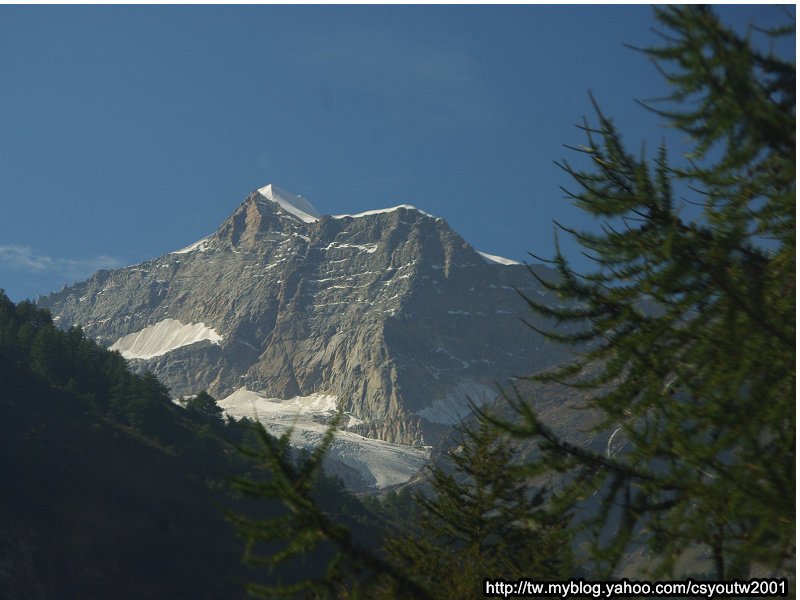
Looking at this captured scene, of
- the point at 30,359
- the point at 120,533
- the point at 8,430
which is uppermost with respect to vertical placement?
the point at 30,359

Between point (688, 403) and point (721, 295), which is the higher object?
point (721, 295)

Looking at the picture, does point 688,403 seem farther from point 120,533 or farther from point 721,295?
point 120,533

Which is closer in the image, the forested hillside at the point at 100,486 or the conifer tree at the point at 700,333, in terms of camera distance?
the conifer tree at the point at 700,333

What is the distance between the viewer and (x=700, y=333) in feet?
25.2

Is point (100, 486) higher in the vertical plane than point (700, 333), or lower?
lower

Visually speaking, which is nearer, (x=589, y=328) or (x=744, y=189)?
(x=744, y=189)

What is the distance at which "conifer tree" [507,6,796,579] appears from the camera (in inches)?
264

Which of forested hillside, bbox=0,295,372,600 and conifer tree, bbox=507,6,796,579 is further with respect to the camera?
forested hillside, bbox=0,295,372,600

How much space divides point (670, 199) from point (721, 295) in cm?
99

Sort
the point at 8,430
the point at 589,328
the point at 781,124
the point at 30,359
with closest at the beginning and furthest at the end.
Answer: the point at 781,124 < the point at 589,328 < the point at 8,430 < the point at 30,359

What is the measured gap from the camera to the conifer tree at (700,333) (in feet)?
22.0

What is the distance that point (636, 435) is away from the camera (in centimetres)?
805

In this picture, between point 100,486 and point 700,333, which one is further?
point 100,486

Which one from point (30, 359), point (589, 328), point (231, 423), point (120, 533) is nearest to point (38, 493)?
point (120, 533)
